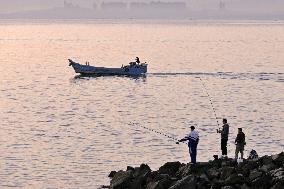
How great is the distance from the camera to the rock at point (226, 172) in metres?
27.0

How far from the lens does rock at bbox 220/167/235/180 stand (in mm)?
27016

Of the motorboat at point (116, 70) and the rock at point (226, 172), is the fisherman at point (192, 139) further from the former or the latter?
the motorboat at point (116, 70)

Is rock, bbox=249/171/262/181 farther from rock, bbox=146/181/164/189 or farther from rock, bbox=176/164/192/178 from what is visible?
rock, bbox=146/181/164/189

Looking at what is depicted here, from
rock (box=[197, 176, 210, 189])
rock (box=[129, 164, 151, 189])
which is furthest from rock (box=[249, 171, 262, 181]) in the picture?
rock (box=[129, 164, 151, 189])

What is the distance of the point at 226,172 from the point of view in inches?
1072

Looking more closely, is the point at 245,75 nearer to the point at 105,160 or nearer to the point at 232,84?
the point at 232,84

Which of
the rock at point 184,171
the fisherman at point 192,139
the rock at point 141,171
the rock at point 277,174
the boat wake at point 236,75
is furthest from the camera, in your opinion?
the boat wake at point 236,75

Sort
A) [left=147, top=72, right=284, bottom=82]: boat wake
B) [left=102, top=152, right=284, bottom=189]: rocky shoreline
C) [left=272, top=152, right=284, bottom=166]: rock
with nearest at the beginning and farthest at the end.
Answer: [left=102, top=152, right=284, bottom=189]: rocky shoreline → [left=272, top=152, right=284, bottom=166]: rock → [left=147, top=72, right=284, bottom=82]: boat wake

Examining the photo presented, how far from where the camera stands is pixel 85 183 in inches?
1330

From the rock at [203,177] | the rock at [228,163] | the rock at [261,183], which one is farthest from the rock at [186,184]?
the rock at [228,163]

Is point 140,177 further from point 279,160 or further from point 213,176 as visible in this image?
point 279,160

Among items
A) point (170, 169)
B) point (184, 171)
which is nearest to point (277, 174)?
point (184, 171)

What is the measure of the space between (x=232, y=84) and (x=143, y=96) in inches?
615

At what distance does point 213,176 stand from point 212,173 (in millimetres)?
428
